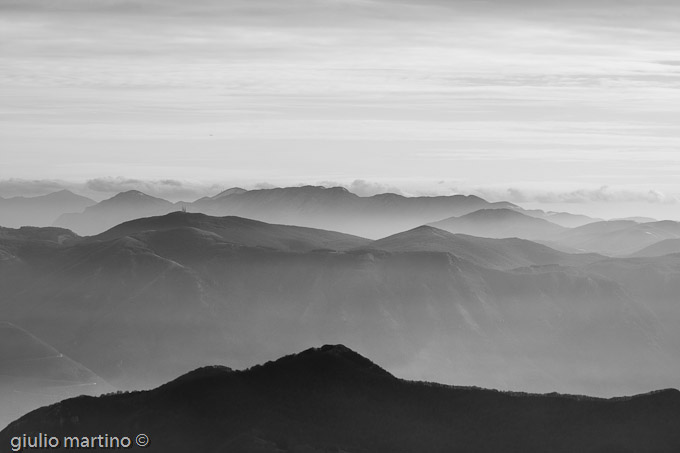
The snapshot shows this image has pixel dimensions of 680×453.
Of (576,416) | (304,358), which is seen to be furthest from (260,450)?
(576,416)

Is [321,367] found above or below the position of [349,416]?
above

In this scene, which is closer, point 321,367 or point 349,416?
point 349,416

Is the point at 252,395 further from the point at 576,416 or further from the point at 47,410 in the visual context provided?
the point at 576,416

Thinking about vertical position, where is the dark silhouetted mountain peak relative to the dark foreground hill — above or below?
above

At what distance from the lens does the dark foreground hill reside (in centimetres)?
17188

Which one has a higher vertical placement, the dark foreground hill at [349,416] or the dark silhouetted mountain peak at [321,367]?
the dark silhouetted mountain peak at [321,367]

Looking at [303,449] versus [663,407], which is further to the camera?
[663,407]

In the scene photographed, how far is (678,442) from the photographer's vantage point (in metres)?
169

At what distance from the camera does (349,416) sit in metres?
181

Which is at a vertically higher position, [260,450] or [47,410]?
[47,410]

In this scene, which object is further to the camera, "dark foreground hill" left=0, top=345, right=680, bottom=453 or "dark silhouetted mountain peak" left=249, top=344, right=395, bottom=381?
"dark silhouetted mountain peak" left=249, top=344, right=395, bottom=381

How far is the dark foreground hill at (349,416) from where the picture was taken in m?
172

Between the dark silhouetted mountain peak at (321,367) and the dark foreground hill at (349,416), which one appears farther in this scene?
the dark silhouetted mountain peak at (321,367)

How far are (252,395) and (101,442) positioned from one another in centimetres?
2413
